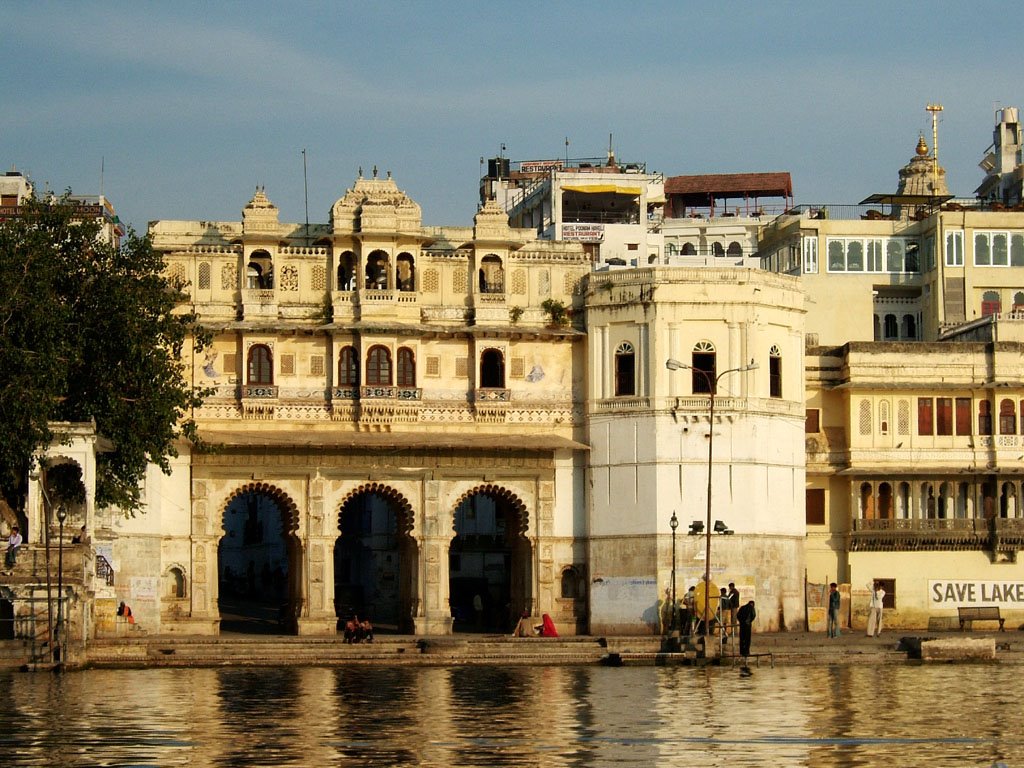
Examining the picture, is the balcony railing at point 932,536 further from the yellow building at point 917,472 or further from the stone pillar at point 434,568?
the stone pillar at point 434,568

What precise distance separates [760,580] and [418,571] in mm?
8708

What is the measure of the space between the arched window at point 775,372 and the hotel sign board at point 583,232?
866 inches

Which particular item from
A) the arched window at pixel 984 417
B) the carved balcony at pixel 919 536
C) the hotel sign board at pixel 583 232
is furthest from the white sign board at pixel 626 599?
the hotel sign board at pixel 583 232

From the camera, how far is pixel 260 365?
5441cm

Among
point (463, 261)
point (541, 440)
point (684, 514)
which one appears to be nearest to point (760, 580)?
point (684, 514)

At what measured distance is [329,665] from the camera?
149ft

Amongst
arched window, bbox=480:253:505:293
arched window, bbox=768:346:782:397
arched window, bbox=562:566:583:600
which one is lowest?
arched window, bbox=562:566:583:600

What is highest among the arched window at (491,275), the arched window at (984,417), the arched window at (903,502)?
the arched window at (491,275)

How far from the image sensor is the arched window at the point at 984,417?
57.8 meters

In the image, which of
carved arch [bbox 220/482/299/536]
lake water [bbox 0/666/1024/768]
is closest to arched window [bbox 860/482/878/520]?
lake water [bbox 0/666/1024/768]

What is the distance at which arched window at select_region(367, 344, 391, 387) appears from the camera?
5472cm

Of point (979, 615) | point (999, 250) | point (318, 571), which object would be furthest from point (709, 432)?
point (999, 250)

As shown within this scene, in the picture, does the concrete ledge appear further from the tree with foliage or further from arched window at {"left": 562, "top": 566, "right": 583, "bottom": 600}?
the tree with foliage

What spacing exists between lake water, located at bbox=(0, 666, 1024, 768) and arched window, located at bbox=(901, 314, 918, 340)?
103ft
